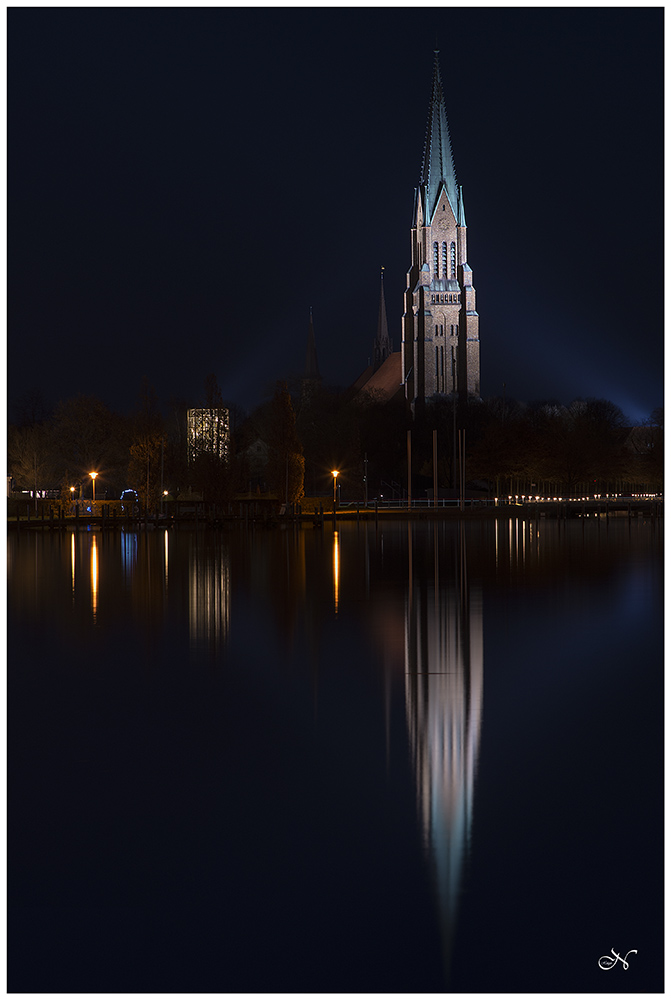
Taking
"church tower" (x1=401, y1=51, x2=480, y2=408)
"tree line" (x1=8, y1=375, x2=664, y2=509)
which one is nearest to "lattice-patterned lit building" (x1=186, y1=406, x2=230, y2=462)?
"tree line" (x1=8, y1=375, x2=664, y2=509)

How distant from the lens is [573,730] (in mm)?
7172

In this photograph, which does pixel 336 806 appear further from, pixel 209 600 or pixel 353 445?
pixel 353 445

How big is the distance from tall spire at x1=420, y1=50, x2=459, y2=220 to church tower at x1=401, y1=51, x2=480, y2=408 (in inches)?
4.1

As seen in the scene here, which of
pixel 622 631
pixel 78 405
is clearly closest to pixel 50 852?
pixel 622 631

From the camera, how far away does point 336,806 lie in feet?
18.3

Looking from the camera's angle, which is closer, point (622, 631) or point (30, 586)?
point (622, 631)

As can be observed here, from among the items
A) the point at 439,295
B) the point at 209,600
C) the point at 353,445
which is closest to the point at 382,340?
the point at 439,295

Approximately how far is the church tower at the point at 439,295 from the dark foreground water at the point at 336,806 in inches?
3883

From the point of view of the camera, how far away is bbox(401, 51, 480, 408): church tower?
109 m

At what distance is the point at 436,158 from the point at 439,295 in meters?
14.3

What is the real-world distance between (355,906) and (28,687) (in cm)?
509

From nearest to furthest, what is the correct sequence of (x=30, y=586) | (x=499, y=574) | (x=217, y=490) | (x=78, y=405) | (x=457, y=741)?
(x=457, y=741), (x=30, y=586), (x=499, y=574), (x=217, y=490), (x=78, y=405)

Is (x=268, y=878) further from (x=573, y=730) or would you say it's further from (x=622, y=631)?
(x=622, y=631)

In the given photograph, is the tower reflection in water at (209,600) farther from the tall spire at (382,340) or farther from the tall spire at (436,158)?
the tall spire at (382,340)
